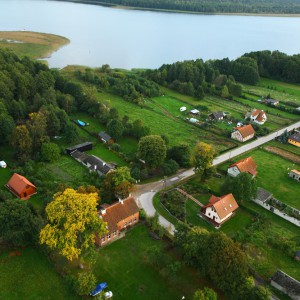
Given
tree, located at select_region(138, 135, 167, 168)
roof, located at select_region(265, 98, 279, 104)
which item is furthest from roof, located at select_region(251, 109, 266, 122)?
tree, located at select_region(138, 135, 167, 168)

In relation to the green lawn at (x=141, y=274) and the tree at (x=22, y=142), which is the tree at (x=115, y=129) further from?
the green lawn at (x=141, y=274)

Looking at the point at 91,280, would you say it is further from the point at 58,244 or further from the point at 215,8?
the point at 215,8

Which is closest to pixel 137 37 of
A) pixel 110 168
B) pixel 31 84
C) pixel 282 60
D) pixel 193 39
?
pixel 193 39

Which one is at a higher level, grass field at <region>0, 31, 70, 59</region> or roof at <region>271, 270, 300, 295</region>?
roof at <region>271, 270, 300, 295</region>

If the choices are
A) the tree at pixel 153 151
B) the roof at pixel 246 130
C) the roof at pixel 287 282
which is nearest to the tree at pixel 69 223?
the roof at pixel 287 282

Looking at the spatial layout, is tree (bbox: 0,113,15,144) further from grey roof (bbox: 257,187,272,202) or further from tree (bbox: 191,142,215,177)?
grey roof (bbox: 257,187,272,202)

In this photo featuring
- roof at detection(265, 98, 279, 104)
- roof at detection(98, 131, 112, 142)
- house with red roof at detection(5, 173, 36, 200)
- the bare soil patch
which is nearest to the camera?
house with red roof at detection(5, 173, 36, 200)
